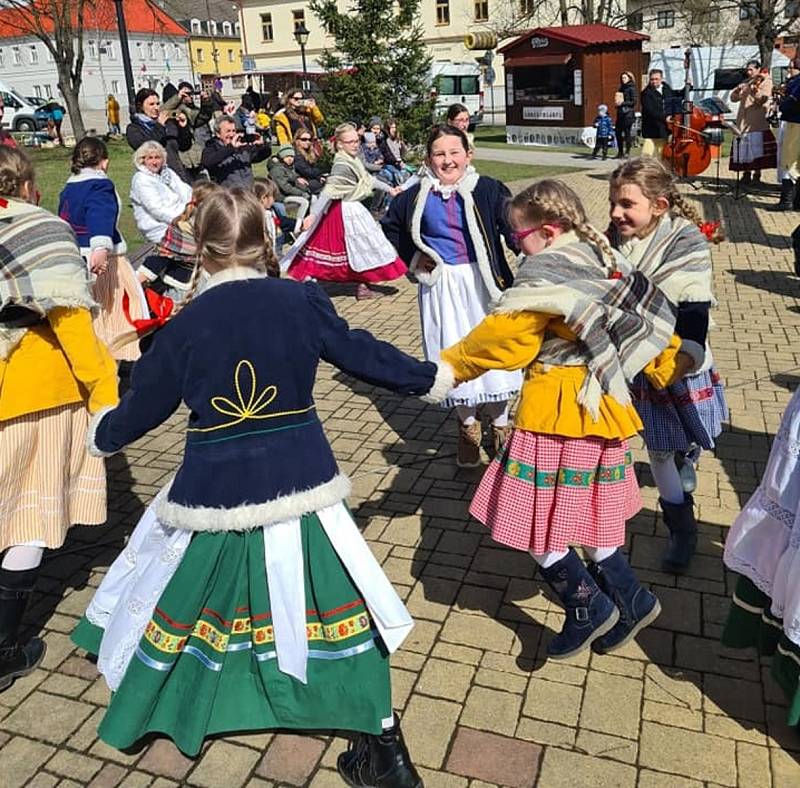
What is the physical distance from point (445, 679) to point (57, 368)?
2022 millimetres

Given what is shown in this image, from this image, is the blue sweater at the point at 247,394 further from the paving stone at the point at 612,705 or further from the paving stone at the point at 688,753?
the paving stone at the point at 688,753

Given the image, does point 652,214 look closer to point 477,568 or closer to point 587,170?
point 477,568

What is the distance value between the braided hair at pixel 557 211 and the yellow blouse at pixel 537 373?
31 cm

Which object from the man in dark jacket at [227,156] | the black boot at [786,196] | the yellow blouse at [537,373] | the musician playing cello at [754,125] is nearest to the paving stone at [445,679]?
the yellow blouse at [537,373]

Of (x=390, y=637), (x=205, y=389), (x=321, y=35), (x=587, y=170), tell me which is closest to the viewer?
(x=205, y=389)

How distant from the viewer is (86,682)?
3490mm

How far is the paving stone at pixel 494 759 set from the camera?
114 inches

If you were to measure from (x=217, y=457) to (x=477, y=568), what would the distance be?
193 cm

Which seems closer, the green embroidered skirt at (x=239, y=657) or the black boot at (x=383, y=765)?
the green embroidered skirt at (x=239, y=657)

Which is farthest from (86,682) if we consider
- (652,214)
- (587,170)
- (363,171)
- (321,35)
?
(321,35)

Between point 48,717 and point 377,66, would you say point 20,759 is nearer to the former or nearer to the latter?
point 48,717

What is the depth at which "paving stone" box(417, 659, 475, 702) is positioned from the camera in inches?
130

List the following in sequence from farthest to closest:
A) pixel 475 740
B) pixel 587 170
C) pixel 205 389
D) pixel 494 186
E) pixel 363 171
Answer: pixel 587 170 < pixel 363 171 < pixel 494 186 < pixel 475 740 < pixel 205 389

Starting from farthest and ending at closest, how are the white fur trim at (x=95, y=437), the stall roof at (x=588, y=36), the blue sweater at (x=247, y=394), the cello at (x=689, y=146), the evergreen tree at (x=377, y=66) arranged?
the stall roof at (x=588, y=36) → the cello at (x=689, y=146) → the evergreen tree at (x=377, y=66) → the white fur trim at (x=95, y=437) → the blue sweater at (x=247, y=394)
